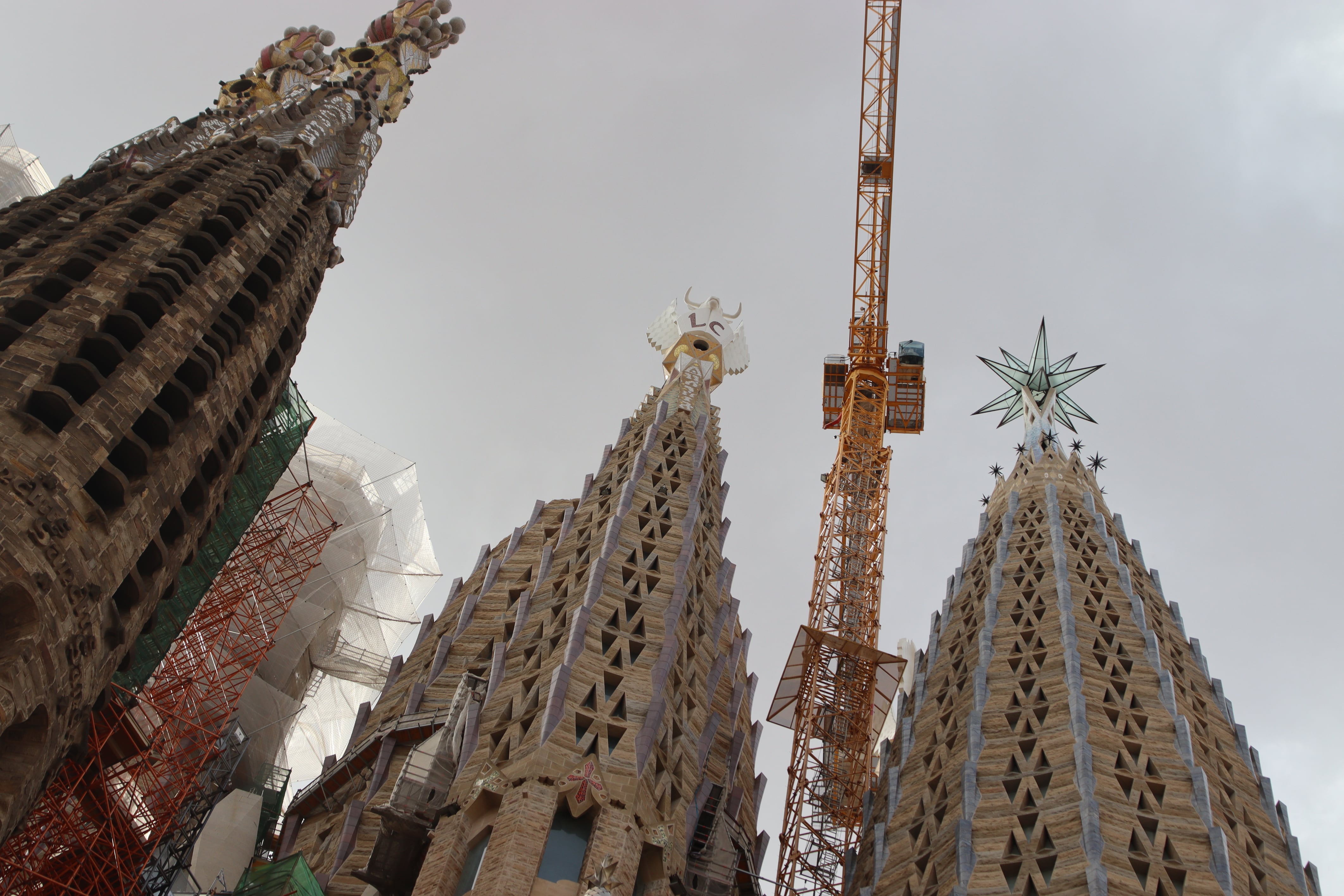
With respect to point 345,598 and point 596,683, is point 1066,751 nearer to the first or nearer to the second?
point 596,683

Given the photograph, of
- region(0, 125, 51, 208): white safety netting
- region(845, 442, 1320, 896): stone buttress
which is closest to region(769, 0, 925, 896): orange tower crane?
region(845, 442, 1320, 896): stone buttress

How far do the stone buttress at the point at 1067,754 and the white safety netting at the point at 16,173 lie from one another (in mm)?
31821

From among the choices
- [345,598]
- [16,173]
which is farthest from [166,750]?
[16,173]

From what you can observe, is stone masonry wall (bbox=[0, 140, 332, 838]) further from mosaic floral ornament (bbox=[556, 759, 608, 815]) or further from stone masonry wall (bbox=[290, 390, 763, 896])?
mosaic floral ornament (bbox=[556, 759, 608, 815])

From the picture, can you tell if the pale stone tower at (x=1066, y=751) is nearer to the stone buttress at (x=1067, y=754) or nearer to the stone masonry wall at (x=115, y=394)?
the stone buttress at (x=1067, y=754)

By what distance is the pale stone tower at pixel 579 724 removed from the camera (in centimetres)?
2281

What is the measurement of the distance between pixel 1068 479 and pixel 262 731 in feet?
76.4

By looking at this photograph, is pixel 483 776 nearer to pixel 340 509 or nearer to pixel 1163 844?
pixel 1163 844

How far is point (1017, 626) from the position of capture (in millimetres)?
33656

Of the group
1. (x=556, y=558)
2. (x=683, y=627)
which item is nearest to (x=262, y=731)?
(x=556, y=558)

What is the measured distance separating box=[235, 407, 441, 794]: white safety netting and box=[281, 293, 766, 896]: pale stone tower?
601cm

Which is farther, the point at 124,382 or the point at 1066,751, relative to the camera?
the point at 1066,751

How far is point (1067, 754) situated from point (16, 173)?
37.6 m

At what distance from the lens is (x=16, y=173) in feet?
156
